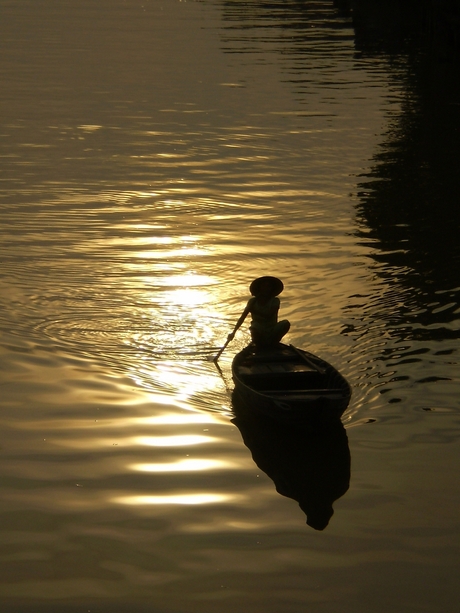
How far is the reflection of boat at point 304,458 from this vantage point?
31.6 feet

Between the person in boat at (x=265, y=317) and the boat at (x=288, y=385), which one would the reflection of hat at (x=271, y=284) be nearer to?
the person in boat at (x=265, y=317)

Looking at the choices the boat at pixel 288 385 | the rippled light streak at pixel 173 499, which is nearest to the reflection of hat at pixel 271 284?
the boat at pixel 288 385

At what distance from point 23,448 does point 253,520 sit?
284 centimetres

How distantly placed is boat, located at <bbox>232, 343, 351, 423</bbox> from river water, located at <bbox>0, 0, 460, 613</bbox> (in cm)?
49

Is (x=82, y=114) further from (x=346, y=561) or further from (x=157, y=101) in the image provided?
(x=346, y=561)

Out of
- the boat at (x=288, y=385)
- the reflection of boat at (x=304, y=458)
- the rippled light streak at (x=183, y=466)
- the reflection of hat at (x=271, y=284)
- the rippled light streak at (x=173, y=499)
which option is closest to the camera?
the rippled light streak at (x=173, y=499)

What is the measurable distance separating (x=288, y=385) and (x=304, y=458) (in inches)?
42.7

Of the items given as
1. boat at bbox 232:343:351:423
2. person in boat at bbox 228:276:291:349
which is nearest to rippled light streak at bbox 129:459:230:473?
boat at bbox 232:343:351:423

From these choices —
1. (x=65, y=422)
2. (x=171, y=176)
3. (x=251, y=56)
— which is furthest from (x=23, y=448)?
(x=251, y=56)

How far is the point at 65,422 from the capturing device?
36.3 ft

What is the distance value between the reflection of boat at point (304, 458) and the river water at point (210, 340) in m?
0.12

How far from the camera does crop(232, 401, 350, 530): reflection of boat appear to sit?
9625 mm

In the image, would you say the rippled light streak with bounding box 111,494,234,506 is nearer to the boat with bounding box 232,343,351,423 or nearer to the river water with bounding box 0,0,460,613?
the river water with bounding box 0,0,460,613

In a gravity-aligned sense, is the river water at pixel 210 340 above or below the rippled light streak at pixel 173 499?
below
